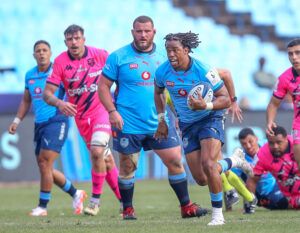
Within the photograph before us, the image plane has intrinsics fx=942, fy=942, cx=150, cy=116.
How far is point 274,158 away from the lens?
13.1 metres

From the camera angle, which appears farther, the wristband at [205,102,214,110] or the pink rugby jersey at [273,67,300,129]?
the pink rugby jersey at [273,67,300,129]

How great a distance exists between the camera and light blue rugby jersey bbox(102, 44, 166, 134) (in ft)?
37.5

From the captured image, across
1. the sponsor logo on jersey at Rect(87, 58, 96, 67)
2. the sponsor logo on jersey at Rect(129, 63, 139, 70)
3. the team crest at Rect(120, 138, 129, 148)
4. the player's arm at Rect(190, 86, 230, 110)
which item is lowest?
the team crest at Rect(120, 138, 129, 148)

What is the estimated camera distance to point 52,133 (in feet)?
45.5

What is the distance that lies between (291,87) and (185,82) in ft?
6.92

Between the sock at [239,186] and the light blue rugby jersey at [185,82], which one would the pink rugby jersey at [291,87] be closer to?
the sock at [239,186]

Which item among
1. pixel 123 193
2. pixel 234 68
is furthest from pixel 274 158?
pixel 234 68

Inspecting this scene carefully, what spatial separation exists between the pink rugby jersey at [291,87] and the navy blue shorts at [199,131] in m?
1.70

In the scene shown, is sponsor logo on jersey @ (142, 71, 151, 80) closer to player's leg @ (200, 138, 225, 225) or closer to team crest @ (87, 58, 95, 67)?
player's leg @ (200, 138, 225, 225)

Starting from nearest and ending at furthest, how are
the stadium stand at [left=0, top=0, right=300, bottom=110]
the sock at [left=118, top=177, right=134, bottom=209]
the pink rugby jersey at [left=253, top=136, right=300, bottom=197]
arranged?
1. the sock at [left=118, top=177, right=134, bottom=209]
2. the pink rugby jersey at [left=253, top=136, right=300, bottom=197]
3. the stadium stand at [left=0, top=0, right=300, bottom=110]

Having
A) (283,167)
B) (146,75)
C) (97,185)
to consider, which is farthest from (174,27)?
(146,75)

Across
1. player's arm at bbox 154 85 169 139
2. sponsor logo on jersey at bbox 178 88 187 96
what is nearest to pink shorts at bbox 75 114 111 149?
player's arm at bbox 154 85 169 139

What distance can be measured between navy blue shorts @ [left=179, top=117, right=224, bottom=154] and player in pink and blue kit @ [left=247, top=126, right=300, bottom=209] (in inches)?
94.2

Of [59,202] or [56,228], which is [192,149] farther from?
[59,202]
